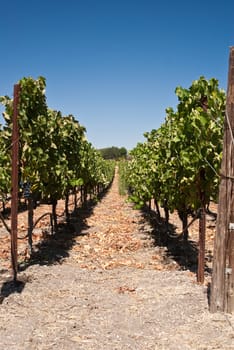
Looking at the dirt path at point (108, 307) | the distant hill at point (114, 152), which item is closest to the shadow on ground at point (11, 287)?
the dirt path at point (108, 307)

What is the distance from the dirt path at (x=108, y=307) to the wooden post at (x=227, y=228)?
292mm

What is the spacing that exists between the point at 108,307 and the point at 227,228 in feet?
8.29

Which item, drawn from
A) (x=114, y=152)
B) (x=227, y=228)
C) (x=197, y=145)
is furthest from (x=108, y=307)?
(x=114, y=152)

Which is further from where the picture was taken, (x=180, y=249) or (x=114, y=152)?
(x=114, y=152)

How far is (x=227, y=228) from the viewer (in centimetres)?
523

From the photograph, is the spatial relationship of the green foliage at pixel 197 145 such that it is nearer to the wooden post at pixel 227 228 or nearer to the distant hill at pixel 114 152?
the wooden post at pixel 227 228

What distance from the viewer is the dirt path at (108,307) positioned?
4738 mm

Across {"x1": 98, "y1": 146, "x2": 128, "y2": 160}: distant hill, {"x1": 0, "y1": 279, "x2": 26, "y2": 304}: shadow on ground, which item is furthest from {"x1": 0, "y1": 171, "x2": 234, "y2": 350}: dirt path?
{"x1": 98, "y1": 146, "x2": 128, "y2": 160}: distant hill

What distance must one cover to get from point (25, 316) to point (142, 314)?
1909 millimetres

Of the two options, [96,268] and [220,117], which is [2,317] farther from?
[220,117]

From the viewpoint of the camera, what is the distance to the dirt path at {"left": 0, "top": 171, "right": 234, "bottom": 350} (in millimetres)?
4738

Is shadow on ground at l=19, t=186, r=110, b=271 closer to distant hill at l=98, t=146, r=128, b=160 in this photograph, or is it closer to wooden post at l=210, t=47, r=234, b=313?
wooden post at l=210, t=47, r=234, b=313

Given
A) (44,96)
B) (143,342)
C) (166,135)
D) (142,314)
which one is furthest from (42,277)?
(166,135)

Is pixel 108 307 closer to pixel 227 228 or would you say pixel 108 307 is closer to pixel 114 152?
pixel 227 228
